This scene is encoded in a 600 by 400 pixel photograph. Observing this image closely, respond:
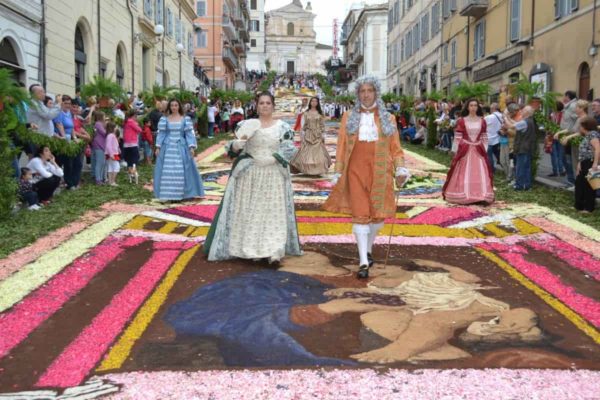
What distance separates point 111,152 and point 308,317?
8654 millimetres

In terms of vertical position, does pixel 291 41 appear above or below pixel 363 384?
above

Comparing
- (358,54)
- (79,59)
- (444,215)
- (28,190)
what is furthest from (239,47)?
(444,215)

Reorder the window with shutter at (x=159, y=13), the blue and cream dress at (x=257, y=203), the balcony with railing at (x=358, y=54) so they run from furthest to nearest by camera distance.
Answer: the balcony with railing at (x=358, y=54) < the window with shutter at (x=159, y=13) < the blue and cream dress at (x=257, y=203)

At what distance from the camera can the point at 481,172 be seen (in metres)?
10.6

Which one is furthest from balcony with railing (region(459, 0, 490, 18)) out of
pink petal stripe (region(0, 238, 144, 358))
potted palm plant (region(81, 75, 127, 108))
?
pink petal stripe (region(0, 238, 144, 358))

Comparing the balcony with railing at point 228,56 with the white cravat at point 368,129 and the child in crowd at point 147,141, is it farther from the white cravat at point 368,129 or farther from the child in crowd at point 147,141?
the white cravat at point 368,129

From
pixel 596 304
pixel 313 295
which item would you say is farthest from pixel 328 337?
pixel 596 304

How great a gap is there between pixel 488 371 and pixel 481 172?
23.3 feet

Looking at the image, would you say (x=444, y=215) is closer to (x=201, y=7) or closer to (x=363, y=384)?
(x=363, y=384)

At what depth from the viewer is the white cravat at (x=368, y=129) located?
6336 mm

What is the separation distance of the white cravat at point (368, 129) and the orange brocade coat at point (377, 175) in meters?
0.04

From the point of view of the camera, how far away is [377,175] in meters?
6.30

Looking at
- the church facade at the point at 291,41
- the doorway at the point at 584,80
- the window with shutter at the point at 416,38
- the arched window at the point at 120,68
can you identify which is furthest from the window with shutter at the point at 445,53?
the church facade at the point at 291,41

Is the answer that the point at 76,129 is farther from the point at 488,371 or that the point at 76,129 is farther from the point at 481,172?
the point at 488,371
